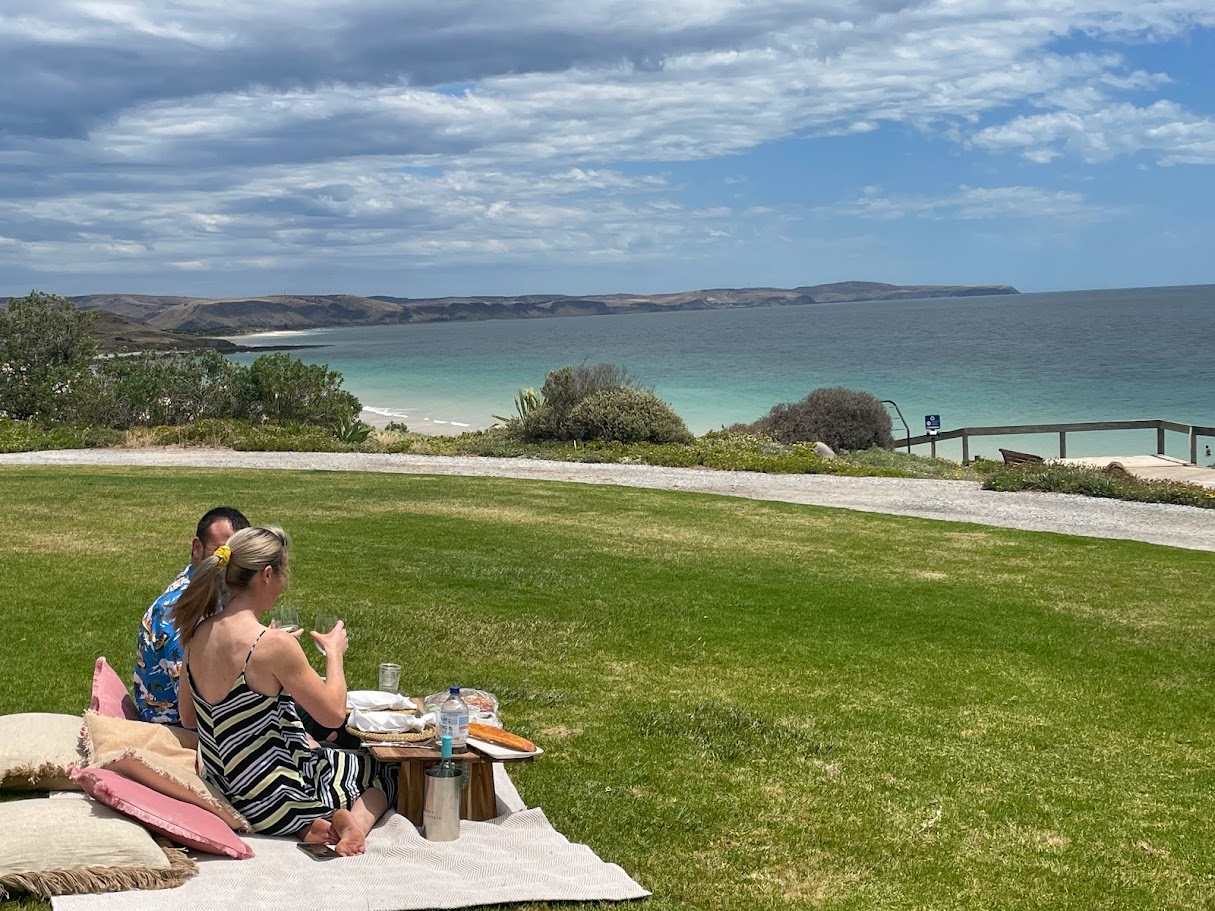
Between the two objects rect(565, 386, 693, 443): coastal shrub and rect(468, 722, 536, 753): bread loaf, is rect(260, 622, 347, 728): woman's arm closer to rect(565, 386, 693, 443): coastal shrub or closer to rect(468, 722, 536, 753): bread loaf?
rect(468, 722, 536, 753): bread loaf

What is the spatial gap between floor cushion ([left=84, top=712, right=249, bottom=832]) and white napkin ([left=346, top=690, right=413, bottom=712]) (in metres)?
0.79

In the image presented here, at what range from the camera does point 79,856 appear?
5.10 meters

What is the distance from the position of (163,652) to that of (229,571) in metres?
1.28

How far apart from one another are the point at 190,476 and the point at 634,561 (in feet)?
33.4

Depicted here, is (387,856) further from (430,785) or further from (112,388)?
(112,388)

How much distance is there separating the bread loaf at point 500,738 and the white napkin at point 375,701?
402mm

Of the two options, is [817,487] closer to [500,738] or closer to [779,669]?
[779,669]

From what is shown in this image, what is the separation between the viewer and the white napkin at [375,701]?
6266 millimetres

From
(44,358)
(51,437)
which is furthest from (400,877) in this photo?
(44,358)

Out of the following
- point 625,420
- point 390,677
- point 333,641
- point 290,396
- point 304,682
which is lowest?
point 390,677

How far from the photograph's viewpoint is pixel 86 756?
20.0ft

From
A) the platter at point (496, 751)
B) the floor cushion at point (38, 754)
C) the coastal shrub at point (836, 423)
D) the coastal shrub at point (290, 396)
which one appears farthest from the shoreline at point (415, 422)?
the platter at point (496, 751)

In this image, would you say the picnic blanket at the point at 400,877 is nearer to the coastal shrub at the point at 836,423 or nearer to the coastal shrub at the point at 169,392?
the coastal shrub at the point at 169,392

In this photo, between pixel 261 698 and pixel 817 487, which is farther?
pixel 817 487
